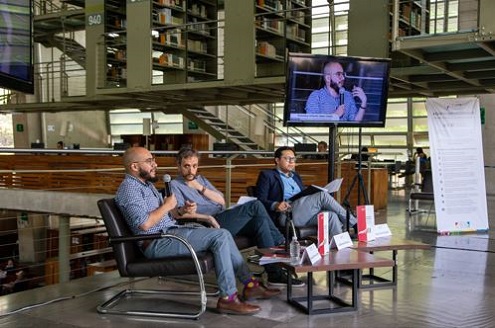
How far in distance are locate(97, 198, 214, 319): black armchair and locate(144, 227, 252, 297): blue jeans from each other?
0.17ft

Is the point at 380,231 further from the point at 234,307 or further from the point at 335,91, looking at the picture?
the point at 234,307

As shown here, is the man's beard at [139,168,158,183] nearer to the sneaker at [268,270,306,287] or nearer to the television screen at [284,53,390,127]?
the sneaker at [268,270,306,287]

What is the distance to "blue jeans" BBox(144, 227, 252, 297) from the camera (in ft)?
10.2

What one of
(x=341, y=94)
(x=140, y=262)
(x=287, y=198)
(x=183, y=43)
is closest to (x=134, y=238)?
(x=140, y=262)

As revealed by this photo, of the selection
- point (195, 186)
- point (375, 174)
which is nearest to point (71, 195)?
point (375, 174)


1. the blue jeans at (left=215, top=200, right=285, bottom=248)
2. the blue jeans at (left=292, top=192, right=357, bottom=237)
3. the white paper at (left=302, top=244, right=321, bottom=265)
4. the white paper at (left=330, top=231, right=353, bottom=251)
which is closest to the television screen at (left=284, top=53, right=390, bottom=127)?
the blue jeans at (left=292, top=192, right=357, bottom=237)

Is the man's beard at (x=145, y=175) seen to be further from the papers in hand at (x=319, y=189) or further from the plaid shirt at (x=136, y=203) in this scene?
the papers in hand at (x=319, y=189)

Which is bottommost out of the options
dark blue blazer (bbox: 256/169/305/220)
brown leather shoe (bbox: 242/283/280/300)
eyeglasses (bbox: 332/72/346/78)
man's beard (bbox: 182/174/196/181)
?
brown leather shoe (bbox: 242/283/280/300)

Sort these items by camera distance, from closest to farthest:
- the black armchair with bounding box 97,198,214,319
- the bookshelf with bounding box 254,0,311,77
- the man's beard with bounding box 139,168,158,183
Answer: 1. the black armchair with bounding box 97,198,214,319
2. the man's beard with bounding box 139,168,158,183
3. the bookshelf with bounding box 254,0,311,77

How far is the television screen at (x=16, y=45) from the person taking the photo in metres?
2.56

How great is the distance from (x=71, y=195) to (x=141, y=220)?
6.87 metres

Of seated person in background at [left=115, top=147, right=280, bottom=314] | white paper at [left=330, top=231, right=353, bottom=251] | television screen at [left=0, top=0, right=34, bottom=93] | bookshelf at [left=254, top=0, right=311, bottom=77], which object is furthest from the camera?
bookshelf at [left=254, top=0, right=311, bottom=77]

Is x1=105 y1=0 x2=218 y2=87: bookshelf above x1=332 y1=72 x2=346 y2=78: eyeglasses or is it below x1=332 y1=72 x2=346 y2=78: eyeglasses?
above

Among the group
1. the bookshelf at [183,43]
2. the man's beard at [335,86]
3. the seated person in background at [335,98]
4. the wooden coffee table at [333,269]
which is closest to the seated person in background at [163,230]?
the wooden coffee table at [333,269]
